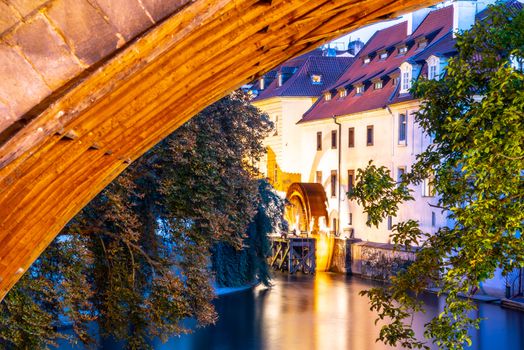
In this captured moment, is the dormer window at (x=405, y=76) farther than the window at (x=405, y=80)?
No

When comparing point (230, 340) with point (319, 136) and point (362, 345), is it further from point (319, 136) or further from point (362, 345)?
A: point (319, 136)

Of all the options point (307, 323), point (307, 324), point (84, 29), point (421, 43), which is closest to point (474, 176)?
point (84, 29)

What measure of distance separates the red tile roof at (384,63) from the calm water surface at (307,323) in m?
8.72

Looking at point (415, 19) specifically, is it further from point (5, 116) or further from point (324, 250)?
point (5, 116)

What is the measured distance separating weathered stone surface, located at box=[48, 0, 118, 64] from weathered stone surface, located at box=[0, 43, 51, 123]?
17 cm

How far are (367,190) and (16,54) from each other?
9.83 metres

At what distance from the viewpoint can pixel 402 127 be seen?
4294 centimetres

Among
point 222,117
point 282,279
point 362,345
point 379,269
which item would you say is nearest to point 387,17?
point 222,117

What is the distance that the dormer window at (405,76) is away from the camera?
42.3 metres

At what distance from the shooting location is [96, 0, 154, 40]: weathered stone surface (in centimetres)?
371

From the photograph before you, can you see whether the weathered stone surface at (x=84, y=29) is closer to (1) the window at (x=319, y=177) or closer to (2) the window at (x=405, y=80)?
(2) the window at (x=405, y=80)

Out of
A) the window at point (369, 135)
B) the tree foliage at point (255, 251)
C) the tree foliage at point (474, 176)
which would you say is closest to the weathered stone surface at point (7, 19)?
the tree foliage at point (474, 176)

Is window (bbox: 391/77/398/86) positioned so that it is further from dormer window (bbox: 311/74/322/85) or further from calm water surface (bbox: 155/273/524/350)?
dormer window (bbox: 311/74/322/85)

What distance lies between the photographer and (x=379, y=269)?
4253 cm
